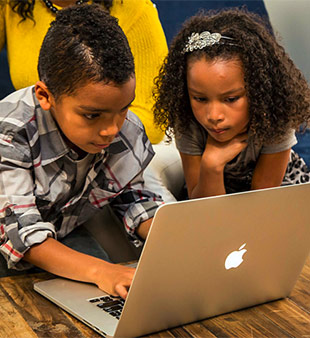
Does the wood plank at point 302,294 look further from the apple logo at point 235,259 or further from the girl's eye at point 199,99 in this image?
the girl's eye at point 199,99

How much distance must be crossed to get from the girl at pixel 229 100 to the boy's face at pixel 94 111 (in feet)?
1.04

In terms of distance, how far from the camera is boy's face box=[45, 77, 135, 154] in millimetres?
1022

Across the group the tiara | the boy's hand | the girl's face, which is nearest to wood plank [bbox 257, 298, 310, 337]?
the boy's hand

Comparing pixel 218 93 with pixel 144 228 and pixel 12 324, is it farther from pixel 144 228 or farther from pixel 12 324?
pixel 12 324

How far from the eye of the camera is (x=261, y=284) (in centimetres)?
100

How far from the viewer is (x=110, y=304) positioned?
96 cm

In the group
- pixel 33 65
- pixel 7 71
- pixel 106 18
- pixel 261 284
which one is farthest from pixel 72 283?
pixel 7 71

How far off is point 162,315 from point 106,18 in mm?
546

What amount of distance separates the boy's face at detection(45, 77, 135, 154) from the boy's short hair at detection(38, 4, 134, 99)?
1cm

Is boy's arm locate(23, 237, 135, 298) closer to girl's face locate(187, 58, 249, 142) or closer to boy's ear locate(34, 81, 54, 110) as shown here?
boy's ear locate(34, 81, 54, 110)

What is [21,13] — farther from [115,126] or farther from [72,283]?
[72,283]

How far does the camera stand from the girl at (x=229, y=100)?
1.32 meters

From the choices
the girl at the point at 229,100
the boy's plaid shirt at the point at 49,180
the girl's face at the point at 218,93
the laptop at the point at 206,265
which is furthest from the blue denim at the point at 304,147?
the laptop at the point at 206,265

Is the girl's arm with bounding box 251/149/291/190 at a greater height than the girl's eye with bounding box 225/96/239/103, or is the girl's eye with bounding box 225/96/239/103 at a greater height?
the girl's eye with bounding box 225/96/239/103
